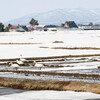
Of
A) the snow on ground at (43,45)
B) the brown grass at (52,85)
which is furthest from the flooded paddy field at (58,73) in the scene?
the snow on ground at (43,45)

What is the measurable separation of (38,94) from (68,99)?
2.39 meters

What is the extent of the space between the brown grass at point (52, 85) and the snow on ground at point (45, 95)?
941mm

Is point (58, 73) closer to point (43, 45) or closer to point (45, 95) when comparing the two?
point (45, 95)

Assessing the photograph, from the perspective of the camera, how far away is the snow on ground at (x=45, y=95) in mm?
20500

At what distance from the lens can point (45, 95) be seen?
2158 centimetres

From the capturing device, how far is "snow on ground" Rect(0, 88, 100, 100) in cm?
2050

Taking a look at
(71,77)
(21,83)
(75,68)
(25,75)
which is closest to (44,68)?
(75,68)

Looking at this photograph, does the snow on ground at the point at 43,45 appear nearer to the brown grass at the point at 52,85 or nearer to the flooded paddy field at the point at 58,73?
the flooded paddy field at the point at 58,73

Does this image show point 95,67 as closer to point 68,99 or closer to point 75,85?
point 75,85

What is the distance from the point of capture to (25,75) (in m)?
32.6

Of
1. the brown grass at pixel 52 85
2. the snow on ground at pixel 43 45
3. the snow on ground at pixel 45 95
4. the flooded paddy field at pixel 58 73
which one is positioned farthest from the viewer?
the snow on ground at pixel 43 45

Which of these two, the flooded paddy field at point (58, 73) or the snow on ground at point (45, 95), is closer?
the snow on ground at point (45, 95)

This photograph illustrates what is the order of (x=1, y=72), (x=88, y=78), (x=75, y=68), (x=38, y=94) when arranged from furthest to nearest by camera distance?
(x=75, y=68)
(x=1, y=72)
(x=88, y=78)
(x=38, y=94)

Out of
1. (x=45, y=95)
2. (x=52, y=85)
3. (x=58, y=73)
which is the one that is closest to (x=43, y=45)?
(x=58, y=73)
